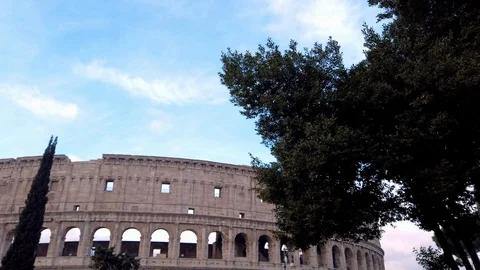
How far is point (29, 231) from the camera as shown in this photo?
29906 millimetres

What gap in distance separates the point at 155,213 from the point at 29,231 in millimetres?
11641

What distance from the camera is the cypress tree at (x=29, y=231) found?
93.6 ft

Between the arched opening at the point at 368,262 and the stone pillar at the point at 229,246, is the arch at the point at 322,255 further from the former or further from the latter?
the stone pillar at the point at 229,246

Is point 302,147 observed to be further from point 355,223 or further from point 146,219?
point 146,219

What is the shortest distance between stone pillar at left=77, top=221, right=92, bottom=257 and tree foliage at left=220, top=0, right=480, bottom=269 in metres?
26.2

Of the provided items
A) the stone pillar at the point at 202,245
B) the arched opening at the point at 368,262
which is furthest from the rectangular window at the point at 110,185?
the arched opening at the point at 368,262

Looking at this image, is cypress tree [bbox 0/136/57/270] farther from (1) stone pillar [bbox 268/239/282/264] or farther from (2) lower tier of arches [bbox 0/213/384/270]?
(1) stone pillar [bbox 268/239/282/264]

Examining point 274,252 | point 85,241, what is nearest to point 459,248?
point 274,252

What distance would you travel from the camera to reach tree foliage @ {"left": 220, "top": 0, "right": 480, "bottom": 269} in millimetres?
13086

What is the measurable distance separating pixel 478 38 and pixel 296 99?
645cm

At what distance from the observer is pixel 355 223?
47.9ft

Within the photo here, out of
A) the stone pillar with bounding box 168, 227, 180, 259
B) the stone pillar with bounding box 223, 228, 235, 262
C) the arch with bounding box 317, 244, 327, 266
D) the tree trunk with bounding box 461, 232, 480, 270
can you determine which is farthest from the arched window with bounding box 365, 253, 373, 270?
the tree trunk with bounding box 461, 232, 480, 270

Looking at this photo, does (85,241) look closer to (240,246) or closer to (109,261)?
(109,261)

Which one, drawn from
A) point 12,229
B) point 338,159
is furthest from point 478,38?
point 12,229
